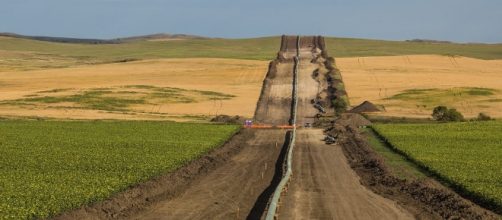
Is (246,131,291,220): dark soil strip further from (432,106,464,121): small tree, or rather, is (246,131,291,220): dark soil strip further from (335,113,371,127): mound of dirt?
(432,106,464,121): small tree

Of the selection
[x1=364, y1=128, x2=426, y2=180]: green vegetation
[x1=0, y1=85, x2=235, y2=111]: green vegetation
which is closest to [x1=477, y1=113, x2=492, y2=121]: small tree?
[x1=364, y1=128, x2=426, y2=180]: green vegetation

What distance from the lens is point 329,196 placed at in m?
31.2

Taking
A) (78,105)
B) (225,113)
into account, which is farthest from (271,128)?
(78,105)

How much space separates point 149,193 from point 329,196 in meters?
8.32

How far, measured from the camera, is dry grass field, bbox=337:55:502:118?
292 ft

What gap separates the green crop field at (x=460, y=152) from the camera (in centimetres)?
3291

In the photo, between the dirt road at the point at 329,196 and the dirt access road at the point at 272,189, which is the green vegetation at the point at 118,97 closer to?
the dirt access road at the point at 272,189

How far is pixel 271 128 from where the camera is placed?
71500 mm

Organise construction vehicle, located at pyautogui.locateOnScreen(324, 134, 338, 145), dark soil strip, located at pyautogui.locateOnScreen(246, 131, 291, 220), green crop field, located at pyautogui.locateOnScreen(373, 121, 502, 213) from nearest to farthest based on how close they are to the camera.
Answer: dark soil strip, located at pyautogui.locateOnScreen(246, 131, 291, 220) → green crop field, located at pyautogui.locateOnScreen(373, 121, 502, 213) → construction vehicle, located at pyautogui.locateOnScreen(324, 134, 338, 145)

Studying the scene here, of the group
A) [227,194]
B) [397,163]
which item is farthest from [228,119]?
[227,194]

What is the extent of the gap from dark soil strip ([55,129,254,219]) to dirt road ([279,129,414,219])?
5379 millimetres

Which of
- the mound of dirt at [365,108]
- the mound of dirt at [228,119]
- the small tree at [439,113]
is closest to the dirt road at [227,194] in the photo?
the mound of dirt at [228,119]

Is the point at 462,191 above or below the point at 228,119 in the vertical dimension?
above

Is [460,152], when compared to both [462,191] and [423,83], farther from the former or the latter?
[423,83]
